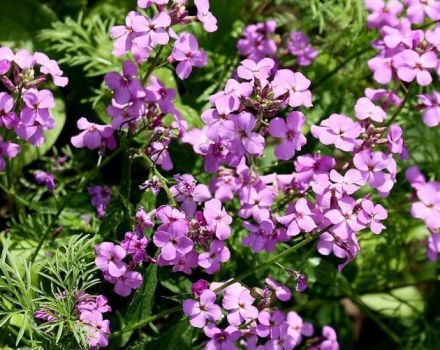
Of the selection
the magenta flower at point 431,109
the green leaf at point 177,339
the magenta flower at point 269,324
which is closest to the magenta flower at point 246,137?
the magenta flower at point 269,324

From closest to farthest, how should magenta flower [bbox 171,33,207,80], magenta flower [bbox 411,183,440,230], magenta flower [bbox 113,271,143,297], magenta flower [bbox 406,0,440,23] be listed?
magenta flower [bbox 113,271,143,297] → magenta flower [bbox 171,33,207,80] → magenta flower [bbox 411,183,440,230] → magenta flower [bbox 406,0,440,23]

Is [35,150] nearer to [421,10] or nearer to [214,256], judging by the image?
[214,256]

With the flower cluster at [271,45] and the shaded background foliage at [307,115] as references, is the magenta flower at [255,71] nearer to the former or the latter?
the shaded background foliage at [307,115]

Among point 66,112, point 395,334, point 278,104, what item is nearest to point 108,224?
point 278,104

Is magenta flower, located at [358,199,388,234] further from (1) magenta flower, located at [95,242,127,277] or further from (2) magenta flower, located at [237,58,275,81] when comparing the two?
(1) magenta flower, located at [95,242,127,277]

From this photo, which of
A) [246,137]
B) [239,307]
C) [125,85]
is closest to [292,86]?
[246,137]

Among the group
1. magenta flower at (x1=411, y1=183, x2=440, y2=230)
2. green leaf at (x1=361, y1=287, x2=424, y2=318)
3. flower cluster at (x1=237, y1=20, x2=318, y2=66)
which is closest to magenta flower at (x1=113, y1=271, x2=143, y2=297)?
magenta flower at (x1=411, y1=183, x2=440, y2=230)

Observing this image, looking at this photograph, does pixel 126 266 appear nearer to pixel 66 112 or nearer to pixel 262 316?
pixel 262 316
